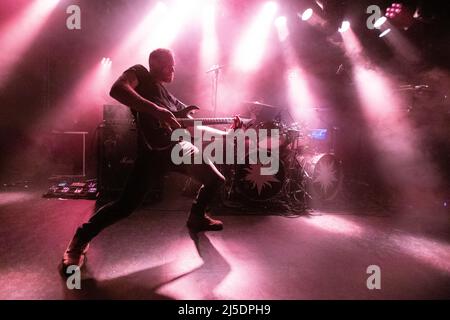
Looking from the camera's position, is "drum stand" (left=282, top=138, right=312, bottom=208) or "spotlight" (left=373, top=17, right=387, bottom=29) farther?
"spotlight" (left=373, top=17, right=387, bottom=29)

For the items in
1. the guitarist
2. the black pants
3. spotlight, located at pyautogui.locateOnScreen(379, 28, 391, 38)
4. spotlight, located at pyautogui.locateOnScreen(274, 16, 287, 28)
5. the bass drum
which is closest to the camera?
the guitarist

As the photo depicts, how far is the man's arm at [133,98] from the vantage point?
2.52m

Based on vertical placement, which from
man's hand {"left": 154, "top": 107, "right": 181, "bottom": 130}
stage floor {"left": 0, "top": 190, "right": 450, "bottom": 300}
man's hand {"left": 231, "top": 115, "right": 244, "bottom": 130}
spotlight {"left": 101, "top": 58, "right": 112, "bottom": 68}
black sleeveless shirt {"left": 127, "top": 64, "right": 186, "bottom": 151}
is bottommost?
stage floor {"left": 0, "top": 190, "right": 450, "bottom": 300}

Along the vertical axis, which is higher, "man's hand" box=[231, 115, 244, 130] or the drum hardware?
"man's hand" box=[231, 115, 244, 130]

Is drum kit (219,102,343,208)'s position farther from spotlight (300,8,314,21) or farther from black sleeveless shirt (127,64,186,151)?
spotlight (300,8,314,21)

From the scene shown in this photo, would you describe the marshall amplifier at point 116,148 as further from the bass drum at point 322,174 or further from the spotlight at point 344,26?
the spotlight at point 344,26

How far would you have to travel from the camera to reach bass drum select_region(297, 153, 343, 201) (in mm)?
5773

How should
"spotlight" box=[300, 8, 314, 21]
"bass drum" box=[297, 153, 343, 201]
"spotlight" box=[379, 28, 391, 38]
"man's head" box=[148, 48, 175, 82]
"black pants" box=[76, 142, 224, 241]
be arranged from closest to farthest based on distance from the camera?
Answer: "black pants" box=[76, 142, 224, 241] < "man's head" box=[148, 48, 175, 82] < "bass drum" box=[297, 153, 343, 201] < "spotlight" box=[300, 8, 314, 21] < "spotlight" box=[379, 28, 391, 38]

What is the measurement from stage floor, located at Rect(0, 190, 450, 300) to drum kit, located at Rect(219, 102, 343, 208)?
2.08ft

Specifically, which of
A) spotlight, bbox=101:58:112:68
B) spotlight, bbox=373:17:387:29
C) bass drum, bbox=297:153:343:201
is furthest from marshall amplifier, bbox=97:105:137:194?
spotlight, bbox=373:17:387:29

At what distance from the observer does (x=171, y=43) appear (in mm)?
8797

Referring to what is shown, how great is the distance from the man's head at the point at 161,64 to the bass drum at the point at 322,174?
146 inches
